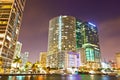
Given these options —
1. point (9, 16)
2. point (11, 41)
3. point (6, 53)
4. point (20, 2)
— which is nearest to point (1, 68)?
point (6, 53)

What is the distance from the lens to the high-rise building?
5205 inches

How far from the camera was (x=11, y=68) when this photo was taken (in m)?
146

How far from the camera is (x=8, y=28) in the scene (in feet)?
458

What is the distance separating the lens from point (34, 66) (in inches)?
→ 7603

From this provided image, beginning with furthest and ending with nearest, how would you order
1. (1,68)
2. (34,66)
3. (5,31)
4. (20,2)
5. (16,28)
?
(34,66), (20,2), (16,28), (5,31), (1,68)

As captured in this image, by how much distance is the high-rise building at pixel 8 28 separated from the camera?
13220 centimetres

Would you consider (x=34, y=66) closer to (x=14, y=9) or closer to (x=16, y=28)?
(x=16, y=28)

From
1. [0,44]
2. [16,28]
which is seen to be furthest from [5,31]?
[16,28]

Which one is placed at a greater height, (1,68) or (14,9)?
(14,9)

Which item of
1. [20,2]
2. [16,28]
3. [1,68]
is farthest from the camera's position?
[20,2]

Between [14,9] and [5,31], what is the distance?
95.0 feet

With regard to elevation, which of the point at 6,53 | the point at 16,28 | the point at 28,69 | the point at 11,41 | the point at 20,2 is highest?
the point at 20,2

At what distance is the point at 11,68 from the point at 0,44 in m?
28.5

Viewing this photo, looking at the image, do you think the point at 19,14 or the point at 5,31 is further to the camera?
the point at 19,14
